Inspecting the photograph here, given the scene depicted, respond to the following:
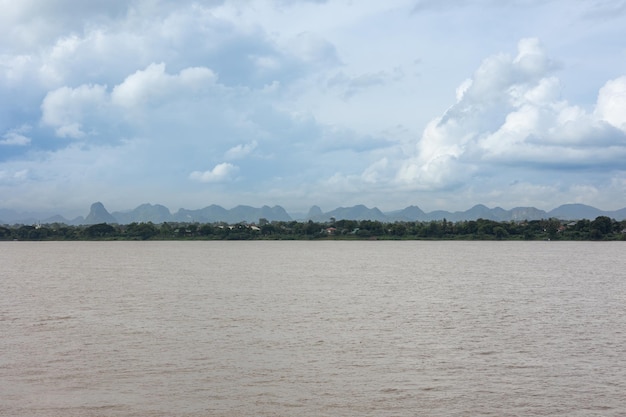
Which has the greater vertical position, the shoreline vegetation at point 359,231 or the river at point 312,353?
the shoreline vegetation at point 359,231

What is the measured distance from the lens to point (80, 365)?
19.0 metres

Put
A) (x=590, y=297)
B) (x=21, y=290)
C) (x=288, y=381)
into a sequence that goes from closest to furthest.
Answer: (x=288, y=381), (x=590, y=297), (x=21, y=290)

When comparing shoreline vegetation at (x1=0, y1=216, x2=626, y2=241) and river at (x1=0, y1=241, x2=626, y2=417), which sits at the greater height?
shoreline vegetation at (x1=0, y1=216, x2=626, y2=241)

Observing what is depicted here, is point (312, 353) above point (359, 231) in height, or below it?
below

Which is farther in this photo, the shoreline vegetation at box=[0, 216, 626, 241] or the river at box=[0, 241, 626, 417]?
the shoreline vegetation at box=[0, 216, 626, 241]

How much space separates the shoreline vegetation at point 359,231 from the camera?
165m

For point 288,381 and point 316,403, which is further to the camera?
point 288,381

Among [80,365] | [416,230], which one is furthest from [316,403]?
[416,230]

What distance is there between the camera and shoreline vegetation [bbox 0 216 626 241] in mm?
164625

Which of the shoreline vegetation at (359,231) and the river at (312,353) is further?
the shoreline vegetation at (359,231)

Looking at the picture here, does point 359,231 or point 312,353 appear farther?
point 359,231

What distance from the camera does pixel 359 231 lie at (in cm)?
18488

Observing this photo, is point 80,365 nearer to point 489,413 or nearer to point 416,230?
point 489,413

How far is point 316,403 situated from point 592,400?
7.20 metres
